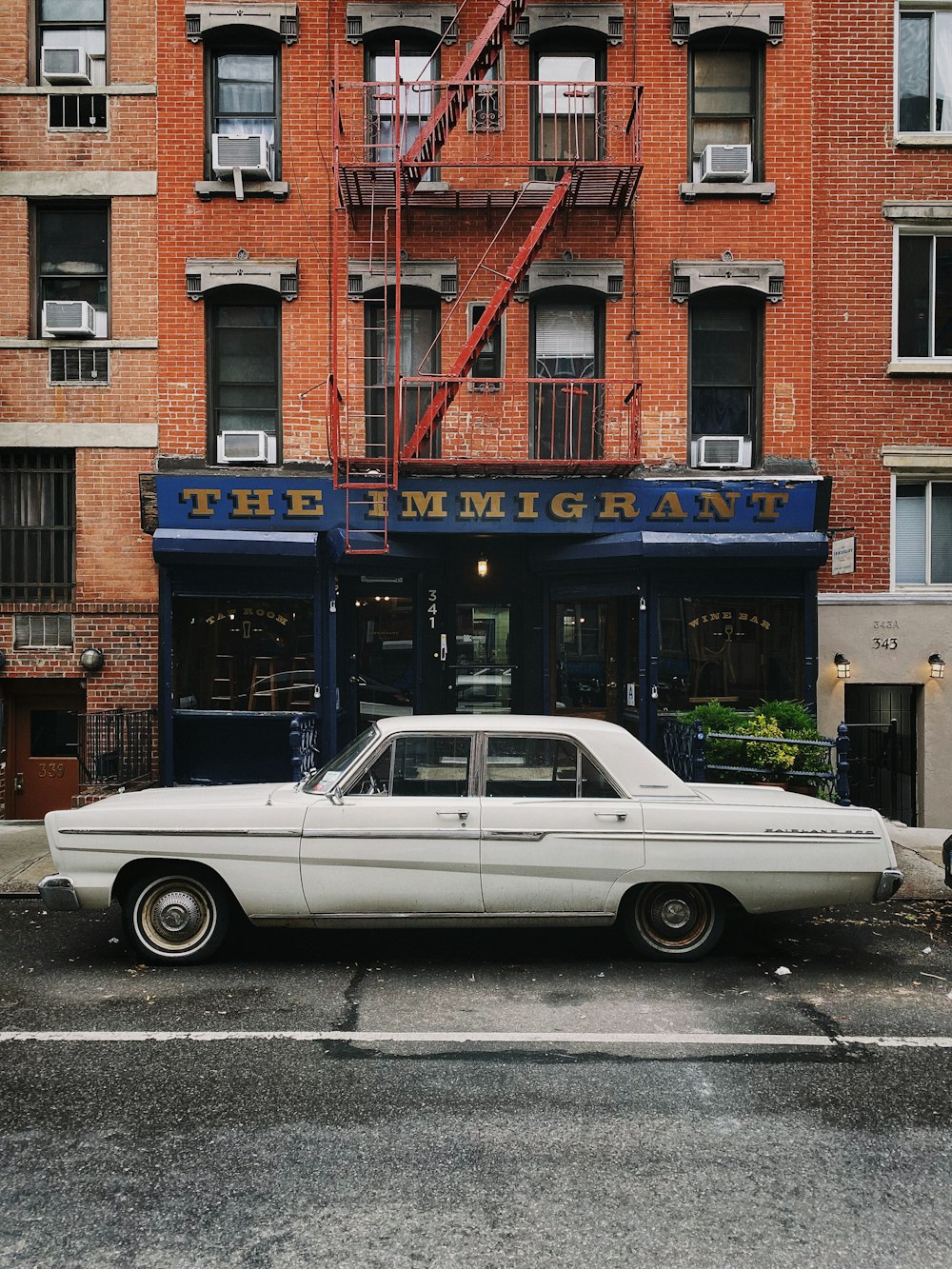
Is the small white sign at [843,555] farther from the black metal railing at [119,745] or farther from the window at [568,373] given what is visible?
the black metal railing at [119,745]

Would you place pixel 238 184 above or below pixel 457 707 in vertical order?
above

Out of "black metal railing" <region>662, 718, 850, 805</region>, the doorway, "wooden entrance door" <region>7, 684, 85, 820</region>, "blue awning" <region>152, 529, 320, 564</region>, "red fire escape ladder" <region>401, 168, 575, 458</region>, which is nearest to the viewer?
"black metal railing" <region>662, 718, 850, 805</region>

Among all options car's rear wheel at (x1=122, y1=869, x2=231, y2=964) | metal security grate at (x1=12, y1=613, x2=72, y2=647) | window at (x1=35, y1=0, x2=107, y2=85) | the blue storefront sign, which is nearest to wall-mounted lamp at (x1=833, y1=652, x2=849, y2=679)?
the blue storefront sign

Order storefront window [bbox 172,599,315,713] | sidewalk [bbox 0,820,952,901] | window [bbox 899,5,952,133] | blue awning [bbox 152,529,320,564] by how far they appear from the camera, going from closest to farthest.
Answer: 1. sidewalk [bbox 0,820,952,901]
2. blue awning [bbox 152,529,320,564]
3. storefront window [bbox 172,599,315,713]
4. window [bbox 899,5,952,133]

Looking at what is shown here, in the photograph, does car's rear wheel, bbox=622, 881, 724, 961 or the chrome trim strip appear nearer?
the chrome trim strip

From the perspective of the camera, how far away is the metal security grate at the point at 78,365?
1180cm

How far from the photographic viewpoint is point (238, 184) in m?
11.5

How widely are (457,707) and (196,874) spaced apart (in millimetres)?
6784

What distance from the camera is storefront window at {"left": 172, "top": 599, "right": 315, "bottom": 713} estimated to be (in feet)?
38.9

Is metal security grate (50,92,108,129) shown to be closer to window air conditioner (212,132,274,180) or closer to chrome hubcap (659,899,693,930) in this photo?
window air conditioner (212,132,274,180)

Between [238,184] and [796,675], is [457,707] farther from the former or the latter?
[238,184]

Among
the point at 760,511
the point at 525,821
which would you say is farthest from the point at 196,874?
the point at 760,511

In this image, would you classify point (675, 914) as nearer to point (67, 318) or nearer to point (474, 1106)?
point (474, 1106)

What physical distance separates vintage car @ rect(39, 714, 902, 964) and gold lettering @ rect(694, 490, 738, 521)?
19.9 feet
